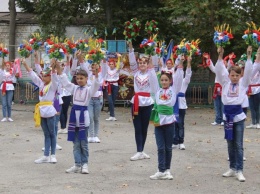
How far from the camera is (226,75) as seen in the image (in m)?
8.97

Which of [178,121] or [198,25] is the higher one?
[198,25]

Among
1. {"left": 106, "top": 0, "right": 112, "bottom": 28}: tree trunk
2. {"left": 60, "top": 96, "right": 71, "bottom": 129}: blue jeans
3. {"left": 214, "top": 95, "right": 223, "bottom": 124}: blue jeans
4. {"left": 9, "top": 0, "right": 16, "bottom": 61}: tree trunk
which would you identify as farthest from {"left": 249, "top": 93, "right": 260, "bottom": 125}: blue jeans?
{"left": 9, "top": 0, "right": 16, "bottom": 61}: tree trunk

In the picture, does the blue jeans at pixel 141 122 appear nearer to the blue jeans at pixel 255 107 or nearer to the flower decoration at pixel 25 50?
the flower decoration at pixel 25 50

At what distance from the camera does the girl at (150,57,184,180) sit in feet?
28.9

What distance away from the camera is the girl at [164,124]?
8.81 m

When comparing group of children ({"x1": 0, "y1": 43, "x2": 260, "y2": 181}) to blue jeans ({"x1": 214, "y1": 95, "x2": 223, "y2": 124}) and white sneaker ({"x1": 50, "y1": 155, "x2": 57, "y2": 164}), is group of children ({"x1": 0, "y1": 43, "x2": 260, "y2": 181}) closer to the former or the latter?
white sneaker ({"x1": 50, "y1": 155, "x2": 57, "y2": 164})

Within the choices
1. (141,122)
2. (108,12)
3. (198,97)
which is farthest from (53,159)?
(108,12)

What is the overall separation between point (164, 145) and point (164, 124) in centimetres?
36

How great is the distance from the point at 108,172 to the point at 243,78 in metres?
2.78

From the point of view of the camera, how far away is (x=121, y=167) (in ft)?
31.7

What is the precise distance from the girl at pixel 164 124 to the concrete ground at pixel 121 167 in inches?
9.8

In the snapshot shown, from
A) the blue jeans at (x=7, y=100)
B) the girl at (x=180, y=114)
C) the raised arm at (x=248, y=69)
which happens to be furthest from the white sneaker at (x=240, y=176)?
the blue jeans at (x=7, y=100)

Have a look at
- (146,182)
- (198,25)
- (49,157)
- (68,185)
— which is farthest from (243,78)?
(198,25)

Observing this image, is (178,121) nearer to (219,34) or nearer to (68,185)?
(219,34)
